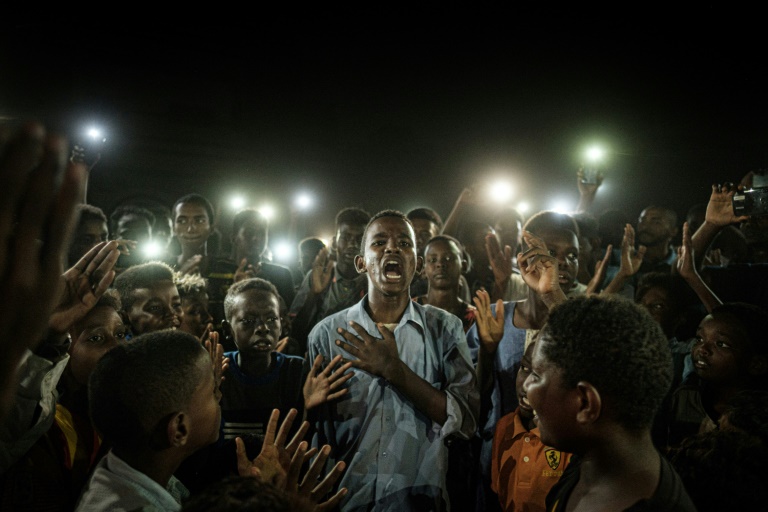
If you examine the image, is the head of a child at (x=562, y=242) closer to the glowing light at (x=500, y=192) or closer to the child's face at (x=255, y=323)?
the child's face at (x=255, y=323)

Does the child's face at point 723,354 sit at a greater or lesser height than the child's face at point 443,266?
lesser

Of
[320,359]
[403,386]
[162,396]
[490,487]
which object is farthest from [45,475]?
[490,487]

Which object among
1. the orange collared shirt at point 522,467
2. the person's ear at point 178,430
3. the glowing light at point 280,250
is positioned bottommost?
the glowing light at point 280,250

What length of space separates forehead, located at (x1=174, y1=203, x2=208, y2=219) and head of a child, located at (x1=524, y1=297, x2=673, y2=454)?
4768 millimetres

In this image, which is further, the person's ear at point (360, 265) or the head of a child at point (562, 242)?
the head of a child at point (562, 242)

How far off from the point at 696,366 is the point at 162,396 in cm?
302

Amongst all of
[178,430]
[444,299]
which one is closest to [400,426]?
[178,430]

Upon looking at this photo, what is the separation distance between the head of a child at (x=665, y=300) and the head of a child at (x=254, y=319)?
9.82ft

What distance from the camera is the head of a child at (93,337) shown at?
9.05 ft

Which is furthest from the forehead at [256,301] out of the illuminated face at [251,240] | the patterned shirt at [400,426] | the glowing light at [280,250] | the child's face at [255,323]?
the glowing light at [280,250]

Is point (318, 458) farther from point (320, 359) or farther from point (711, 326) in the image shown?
point (711, 326)

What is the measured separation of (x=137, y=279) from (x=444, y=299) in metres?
2.43

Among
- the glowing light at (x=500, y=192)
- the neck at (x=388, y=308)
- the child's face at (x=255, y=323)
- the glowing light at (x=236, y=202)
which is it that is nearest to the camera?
the neck at (x=388, y=308)

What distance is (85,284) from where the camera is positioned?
95.0 inches
